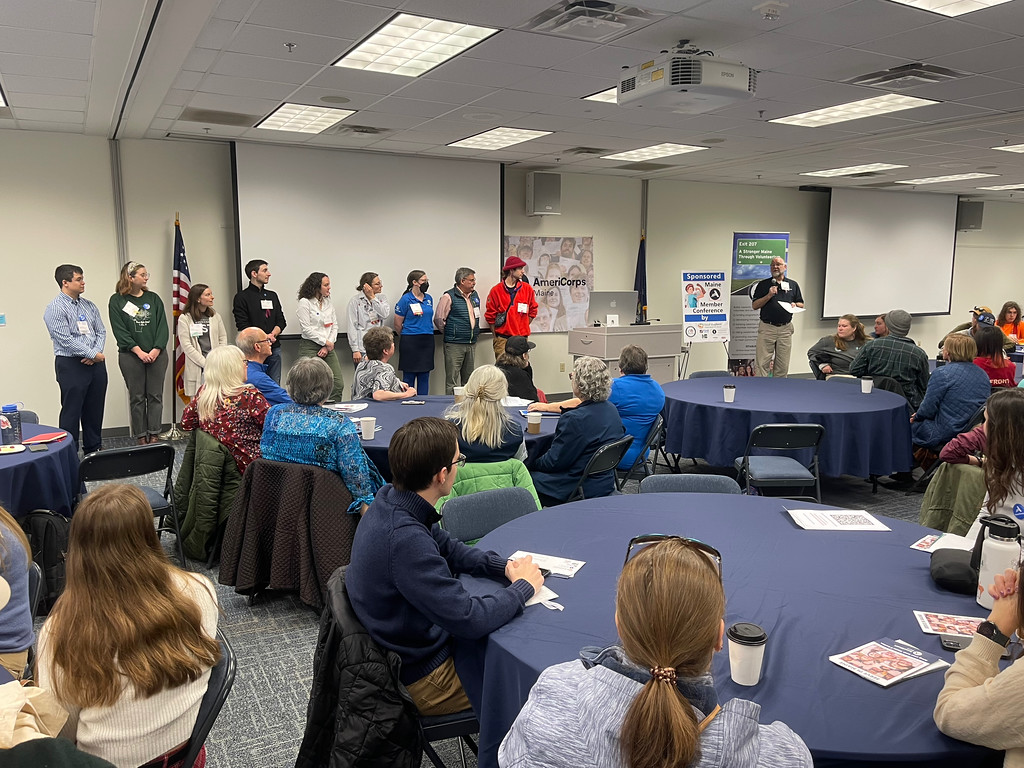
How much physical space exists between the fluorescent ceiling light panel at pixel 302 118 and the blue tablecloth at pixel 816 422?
144 inches

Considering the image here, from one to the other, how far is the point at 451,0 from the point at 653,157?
17.5 feet

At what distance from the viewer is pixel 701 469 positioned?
6543 mm

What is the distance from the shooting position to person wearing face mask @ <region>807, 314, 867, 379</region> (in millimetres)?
7367

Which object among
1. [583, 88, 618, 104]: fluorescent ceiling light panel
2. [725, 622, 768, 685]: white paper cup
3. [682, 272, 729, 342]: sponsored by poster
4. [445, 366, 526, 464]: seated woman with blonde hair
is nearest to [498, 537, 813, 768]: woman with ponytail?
[725, 622, 768, 685]: white paper cup

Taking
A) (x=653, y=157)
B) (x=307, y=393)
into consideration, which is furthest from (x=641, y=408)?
(x=653, y=157)

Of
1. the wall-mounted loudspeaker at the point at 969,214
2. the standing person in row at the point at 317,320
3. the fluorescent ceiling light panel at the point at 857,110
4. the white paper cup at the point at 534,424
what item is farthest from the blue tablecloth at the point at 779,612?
the wall-mounted loudspeaker at the point at 969,214

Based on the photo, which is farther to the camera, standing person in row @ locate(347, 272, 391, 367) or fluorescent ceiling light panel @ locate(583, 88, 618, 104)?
standing person in row @ locate(347, 272, 391, 367)

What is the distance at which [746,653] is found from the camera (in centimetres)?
162

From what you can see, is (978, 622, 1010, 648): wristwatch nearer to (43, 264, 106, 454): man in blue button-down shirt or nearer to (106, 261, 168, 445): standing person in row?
(43, 264, 106, 454): man in blue button-down shirt

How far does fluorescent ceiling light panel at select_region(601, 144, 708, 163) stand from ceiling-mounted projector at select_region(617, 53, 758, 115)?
126 inches

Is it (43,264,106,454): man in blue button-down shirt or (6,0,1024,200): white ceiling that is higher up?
(6,0,1024,200): white ceiling

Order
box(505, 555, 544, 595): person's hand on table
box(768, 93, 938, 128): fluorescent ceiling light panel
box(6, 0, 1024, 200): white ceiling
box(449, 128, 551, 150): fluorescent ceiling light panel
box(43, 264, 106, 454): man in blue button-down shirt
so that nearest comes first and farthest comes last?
box(505, 555, 544, 595): person's hand on table, box(6, 0, 1024, 200): white ceiling, box(768, 93, 938, 128): fluorescent ceiling light panel, box(43, 264, 106, 454): man in blue button-down shirt, box(449, 128, 551, 150): fluorescent ceiling light panel

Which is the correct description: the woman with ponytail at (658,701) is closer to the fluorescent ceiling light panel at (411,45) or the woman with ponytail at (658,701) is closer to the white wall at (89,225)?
the fluorescent ceiling light panel at (411,45)

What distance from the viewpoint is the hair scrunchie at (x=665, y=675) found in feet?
3.78
